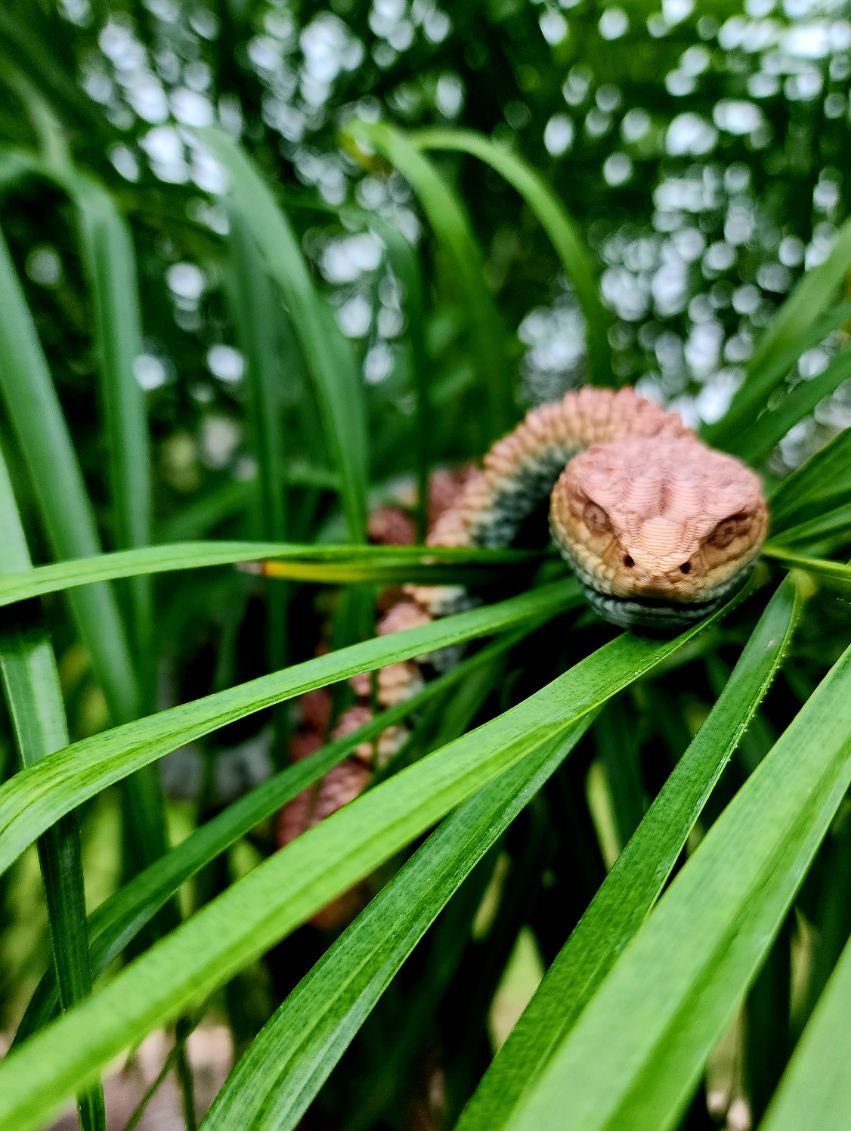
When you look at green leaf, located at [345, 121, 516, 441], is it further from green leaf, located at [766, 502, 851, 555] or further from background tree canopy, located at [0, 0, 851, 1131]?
green leaf, located at [766, 502, 851, 555]

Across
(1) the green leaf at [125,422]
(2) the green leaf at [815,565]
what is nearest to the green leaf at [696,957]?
(2) the green leaf at [815,565]

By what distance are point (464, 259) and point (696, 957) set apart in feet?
1.74

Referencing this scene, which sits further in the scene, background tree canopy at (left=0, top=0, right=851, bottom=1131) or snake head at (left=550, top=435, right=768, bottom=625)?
snake head at (left=550, top=435, right=768, bottom=625)

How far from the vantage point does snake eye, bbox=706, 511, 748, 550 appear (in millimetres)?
381

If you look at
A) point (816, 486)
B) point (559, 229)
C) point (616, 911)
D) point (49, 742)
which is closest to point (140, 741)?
point (49, 742)

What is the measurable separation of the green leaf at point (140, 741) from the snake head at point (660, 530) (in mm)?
106

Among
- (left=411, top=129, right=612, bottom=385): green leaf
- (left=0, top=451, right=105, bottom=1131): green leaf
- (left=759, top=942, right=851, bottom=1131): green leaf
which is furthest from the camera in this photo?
(left=411, top=129, right=612, bottom=385): green leaf

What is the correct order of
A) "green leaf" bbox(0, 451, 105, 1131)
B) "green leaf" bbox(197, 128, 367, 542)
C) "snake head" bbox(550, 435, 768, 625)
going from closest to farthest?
"green leaf" bbox(0, 451, 105, 1131) → "snake head" bbox(550, 435, 768, 625) → "green leaf" bbox(197, 128, 367, 542)

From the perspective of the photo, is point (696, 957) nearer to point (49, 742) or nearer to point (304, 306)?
point (49, 742)

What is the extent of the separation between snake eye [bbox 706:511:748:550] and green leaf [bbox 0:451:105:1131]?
0.31 meters

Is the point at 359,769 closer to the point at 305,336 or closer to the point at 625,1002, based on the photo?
the point at 305,336

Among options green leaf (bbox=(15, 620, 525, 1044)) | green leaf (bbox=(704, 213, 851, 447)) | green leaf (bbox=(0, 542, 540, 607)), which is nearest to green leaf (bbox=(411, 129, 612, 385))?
green leaf (bbox=(704, 213, 851, 447))

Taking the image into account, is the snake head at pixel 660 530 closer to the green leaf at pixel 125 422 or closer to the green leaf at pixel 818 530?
the green leaf at pixel 818 530

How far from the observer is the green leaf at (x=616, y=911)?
21 centimetres
